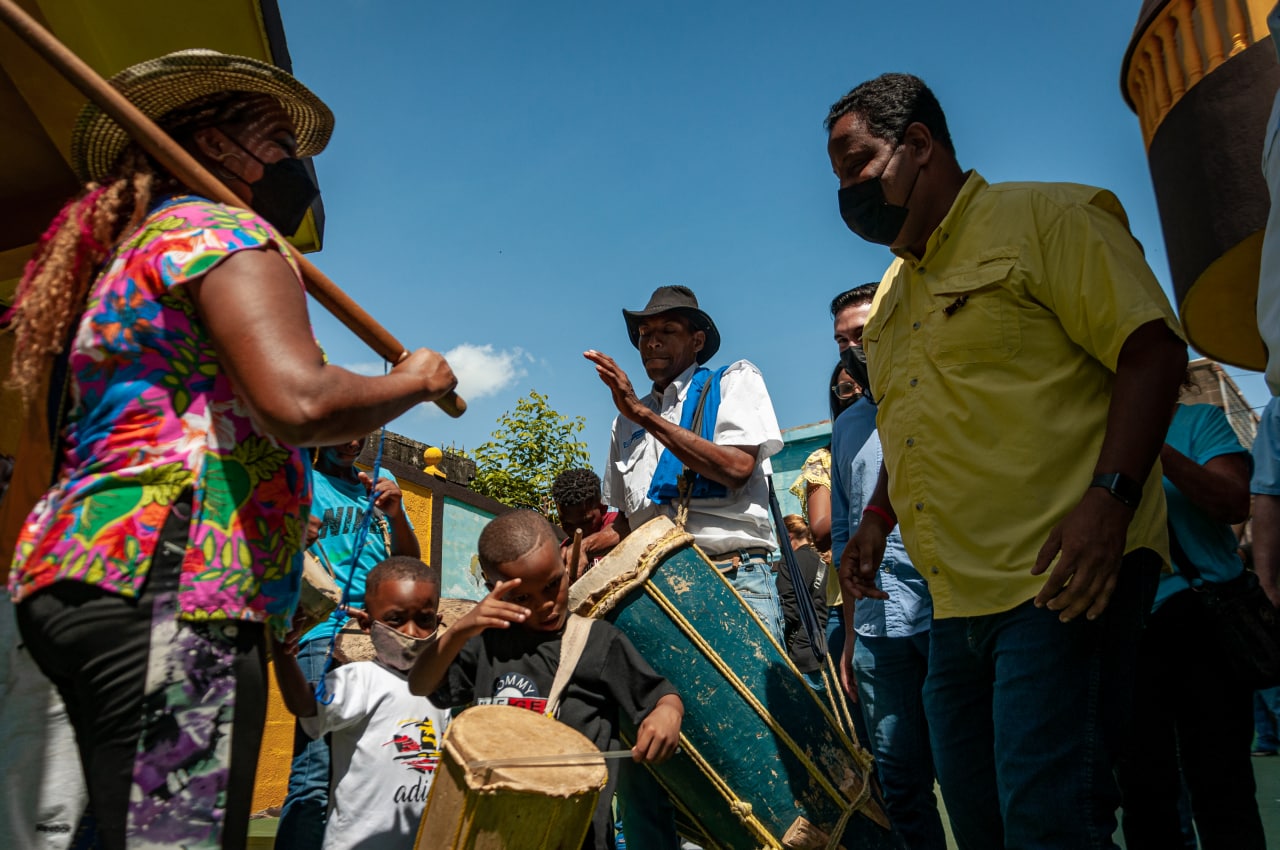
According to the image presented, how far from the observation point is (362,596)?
3.80 m

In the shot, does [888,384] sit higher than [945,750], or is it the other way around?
[888,384]

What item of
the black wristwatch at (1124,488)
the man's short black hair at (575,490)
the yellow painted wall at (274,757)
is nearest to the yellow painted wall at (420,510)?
the yellow painted wall at (274,757)

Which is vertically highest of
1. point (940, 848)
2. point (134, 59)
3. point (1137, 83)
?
point (134, 59)

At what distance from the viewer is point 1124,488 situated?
1.79m

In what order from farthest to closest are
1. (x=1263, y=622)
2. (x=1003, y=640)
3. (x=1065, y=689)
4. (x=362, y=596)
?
(x=362, y=596) → (x=1263, y=622) → (x=1003, y=640) → (x=1065, y=689)

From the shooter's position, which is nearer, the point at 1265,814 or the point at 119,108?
the point at 119,108

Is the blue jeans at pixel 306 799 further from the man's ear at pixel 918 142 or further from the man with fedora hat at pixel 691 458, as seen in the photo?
Result: the man's ear at pixel 918 142

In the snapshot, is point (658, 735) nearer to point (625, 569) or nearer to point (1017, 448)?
point (625, 569)

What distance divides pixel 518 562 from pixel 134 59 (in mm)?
2581

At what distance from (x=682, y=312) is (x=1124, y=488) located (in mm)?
2389

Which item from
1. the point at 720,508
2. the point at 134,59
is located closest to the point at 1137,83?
the point at 720,508

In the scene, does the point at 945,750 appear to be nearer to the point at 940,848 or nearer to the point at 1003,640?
the point at 1003,640

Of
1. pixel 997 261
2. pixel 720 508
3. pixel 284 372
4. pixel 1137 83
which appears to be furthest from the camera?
pixel 720 508

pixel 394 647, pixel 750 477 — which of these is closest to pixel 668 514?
pixel 750 477
